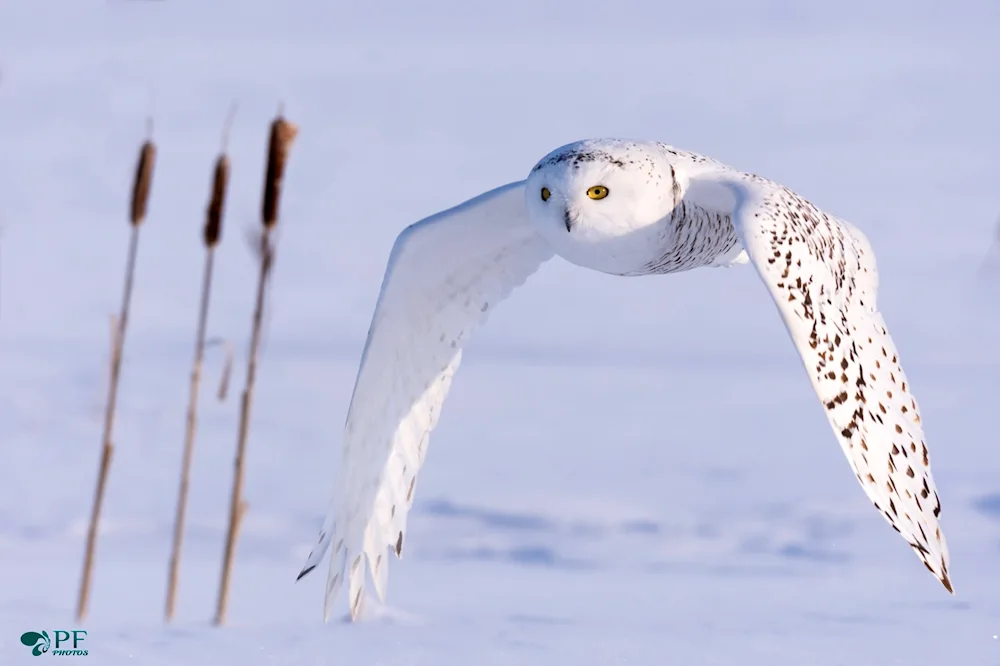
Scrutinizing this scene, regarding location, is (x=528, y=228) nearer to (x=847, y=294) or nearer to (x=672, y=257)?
(x=672, y=257)

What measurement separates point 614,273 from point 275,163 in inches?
67.9

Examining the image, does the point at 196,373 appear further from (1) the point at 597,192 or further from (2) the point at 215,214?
(1) the point at 597,192

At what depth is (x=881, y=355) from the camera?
3.61 m

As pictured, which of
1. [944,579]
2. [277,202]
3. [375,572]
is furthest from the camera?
[277,202]

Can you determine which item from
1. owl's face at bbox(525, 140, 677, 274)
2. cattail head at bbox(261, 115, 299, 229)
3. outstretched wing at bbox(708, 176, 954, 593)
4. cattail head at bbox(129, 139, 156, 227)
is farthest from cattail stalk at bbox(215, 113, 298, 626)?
outstretched wing at bbox(708, 176, 954, 593)

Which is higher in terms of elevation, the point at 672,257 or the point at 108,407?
the point at 672,257

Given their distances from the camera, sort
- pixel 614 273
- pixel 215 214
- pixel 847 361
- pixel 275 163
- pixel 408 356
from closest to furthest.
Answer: pixel 847 361, pixel 614 273, pixel 408 356, pixel 275 163, pixel 215 214

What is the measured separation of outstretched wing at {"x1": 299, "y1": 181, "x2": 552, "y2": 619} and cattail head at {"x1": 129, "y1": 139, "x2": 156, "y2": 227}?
58.3 inches

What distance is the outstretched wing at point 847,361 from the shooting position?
130 inches

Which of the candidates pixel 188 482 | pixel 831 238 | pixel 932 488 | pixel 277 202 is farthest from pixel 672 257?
pixel 188 482

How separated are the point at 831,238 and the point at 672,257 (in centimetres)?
52

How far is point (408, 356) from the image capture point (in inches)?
Answer: 176

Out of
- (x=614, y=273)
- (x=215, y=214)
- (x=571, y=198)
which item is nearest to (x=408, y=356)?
(x=614, y=273)

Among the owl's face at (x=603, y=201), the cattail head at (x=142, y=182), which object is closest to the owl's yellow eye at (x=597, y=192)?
the owl's face at (x=603, y=201)
